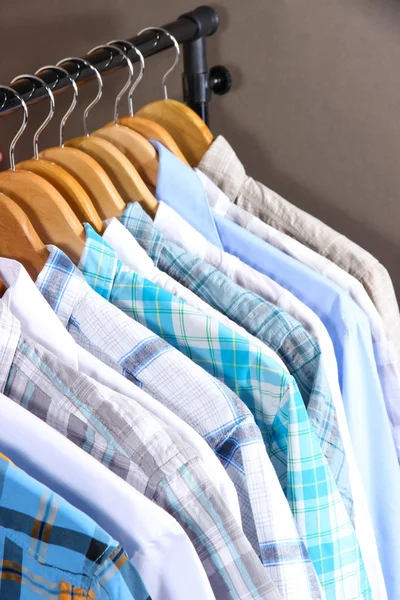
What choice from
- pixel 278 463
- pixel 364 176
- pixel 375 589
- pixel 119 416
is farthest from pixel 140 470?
pixel 364 176

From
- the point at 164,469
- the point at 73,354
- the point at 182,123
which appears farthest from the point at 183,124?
the point at 164,469

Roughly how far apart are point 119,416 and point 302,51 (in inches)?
32.6

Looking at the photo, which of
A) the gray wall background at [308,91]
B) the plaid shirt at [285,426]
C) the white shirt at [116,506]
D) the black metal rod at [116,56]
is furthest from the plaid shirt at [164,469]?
the gray wall background at [308,91]

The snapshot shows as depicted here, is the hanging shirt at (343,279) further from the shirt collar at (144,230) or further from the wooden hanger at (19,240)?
the wooden hanger at (19,240)

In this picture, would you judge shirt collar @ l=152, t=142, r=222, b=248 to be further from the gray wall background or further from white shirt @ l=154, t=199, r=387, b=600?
the gray wall background

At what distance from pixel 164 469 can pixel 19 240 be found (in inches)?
12.8

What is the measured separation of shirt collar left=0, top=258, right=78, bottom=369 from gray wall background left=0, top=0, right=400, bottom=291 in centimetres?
68

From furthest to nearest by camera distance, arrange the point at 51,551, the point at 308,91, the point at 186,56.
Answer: the point at 308,91
the point at 186,56
the point at 51,551

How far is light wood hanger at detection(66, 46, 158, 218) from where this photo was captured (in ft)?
2.97

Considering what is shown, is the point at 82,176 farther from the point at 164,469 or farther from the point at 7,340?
the point at 164,469

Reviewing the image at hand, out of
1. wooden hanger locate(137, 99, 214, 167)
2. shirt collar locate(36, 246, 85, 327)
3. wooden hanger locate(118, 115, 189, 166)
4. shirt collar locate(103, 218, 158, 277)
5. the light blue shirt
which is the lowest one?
the light blue shirt

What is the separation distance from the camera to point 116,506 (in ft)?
1.75

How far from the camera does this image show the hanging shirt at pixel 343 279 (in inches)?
34.1

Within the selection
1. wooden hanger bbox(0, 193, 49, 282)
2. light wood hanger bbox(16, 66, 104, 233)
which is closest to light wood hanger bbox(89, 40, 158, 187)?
light wood hanger bbox(16, 66, 104, 233)
